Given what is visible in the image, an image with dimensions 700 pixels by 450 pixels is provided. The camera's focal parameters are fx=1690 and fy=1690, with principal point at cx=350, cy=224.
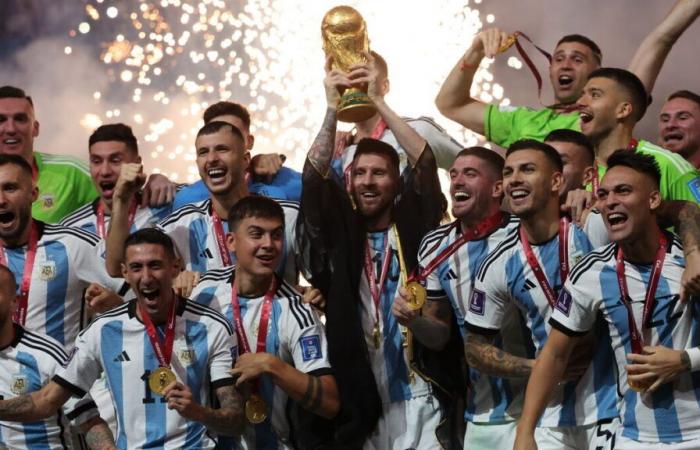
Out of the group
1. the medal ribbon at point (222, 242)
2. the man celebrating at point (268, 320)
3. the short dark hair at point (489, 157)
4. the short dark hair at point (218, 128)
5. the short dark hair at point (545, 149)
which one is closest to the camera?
the short dark hair at point (545, 149)

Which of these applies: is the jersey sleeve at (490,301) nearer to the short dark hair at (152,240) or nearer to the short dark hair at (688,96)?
the short dark hair at (152,240)

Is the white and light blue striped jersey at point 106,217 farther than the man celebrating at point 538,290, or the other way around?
the white and light blue striped jersey at point 106,217

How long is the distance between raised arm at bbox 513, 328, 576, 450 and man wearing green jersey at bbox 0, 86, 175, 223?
2.14 m

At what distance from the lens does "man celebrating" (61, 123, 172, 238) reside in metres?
7.20

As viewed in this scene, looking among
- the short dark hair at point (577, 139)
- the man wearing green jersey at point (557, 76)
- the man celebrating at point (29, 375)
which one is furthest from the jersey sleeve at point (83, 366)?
the man wearing green jersey at point (557, 76)

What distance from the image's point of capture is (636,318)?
5754 mm

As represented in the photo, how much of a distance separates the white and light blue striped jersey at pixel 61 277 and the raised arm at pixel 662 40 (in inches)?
94.6

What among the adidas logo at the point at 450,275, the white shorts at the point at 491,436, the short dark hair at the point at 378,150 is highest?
the short dark hair at the point at 378,150

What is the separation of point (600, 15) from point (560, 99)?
2191 millimetres

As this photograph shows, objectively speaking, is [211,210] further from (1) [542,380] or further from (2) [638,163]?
(2) [638,163]

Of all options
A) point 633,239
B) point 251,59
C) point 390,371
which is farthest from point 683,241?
point 251,59

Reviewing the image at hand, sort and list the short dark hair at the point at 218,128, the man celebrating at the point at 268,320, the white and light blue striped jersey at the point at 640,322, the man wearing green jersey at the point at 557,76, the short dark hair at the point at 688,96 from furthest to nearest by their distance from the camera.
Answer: the short dark hair at the point at 688,96
the man wearing green jersey at the point at 557,76
the short dark hair at the point at 218,128
the man celebrating at the point at 268,320
the white and light blue striped jersey at the point at 640,322

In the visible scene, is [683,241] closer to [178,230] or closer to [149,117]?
[178,230]

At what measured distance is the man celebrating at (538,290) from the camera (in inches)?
240
